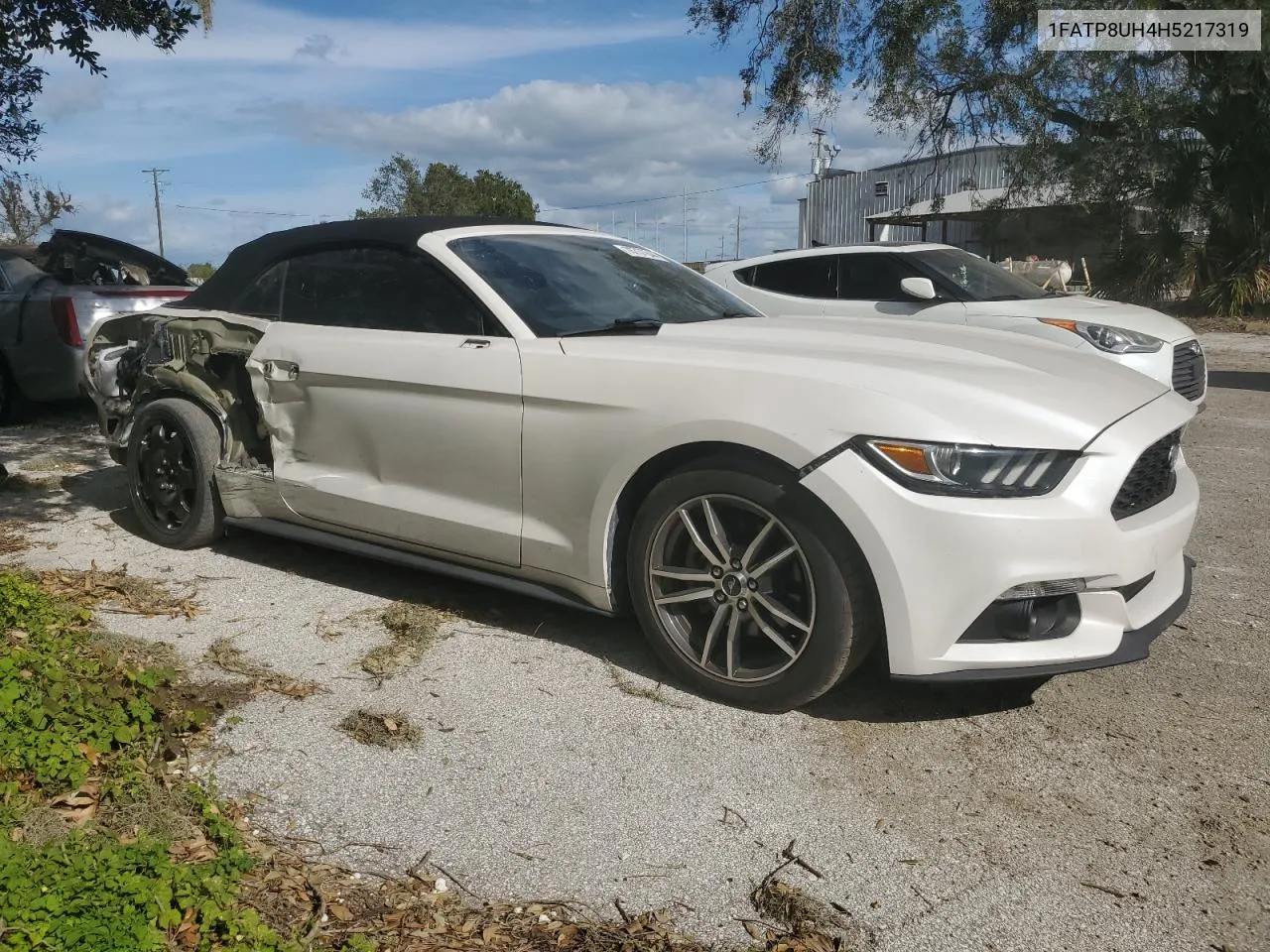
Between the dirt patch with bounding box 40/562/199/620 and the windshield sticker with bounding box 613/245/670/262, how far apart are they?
7.95 feet

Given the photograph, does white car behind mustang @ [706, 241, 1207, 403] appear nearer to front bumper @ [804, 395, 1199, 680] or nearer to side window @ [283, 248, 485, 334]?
side window @ [283, 248, 485, 334]

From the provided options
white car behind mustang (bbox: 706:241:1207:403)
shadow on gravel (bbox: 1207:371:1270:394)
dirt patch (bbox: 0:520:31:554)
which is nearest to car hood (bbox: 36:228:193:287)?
dirt patch (bbox: 0:520:31:554)

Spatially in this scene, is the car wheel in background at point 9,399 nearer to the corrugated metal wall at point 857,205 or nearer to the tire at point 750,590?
the tire at point 750,590

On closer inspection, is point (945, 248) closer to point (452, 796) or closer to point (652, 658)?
point (652, 658)

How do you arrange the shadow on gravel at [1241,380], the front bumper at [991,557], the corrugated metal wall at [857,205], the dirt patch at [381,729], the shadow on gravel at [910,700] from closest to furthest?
the front bumper at [991,557]
the dirt patch at [381,729]
the shadow on gravel at [910,700]
the shadow on gravel at [1241,380]
the corrugated metal wall at [857,205]

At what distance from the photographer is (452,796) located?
3.09 m

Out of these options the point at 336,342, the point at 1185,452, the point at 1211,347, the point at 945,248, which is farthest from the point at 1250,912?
the point at 1211,347

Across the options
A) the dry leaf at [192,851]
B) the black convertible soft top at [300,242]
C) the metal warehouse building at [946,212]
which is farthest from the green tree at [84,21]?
the metal warehouse building at [946,212]

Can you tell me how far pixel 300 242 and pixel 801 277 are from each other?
5.30 meters

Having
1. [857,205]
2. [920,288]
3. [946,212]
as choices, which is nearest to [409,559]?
[920,288]

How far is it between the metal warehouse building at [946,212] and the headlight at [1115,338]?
1093 cm

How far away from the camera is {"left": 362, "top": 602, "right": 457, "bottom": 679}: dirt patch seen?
404cm

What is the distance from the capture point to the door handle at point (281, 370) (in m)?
4.74

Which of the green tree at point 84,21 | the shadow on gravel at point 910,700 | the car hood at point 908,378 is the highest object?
the green tree at point 84,21
